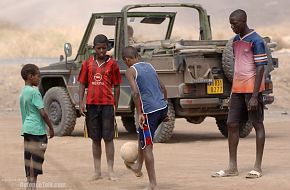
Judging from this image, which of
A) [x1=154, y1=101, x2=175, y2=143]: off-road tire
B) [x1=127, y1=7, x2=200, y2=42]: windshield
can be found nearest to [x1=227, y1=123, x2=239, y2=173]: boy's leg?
[x1=154, y1=101, x2=175, y2=143]: off-road tire

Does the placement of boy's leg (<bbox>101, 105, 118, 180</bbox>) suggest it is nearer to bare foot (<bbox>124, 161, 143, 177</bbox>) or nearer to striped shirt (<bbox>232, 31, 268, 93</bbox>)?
bare foot (<bbox>124, 161, 143, 177</bbox>)

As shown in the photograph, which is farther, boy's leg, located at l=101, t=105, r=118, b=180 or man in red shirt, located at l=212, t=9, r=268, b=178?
boy's leg, located at l=101, t=105, r=118, b=180

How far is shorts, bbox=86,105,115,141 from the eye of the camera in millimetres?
10242

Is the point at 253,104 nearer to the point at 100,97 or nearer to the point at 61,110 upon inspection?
the point at 100,97

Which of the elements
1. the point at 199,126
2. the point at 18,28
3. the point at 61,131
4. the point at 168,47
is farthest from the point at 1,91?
the point at 18,28

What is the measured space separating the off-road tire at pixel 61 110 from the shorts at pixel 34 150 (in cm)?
684

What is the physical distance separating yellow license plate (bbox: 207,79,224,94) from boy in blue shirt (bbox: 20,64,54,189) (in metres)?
5.80

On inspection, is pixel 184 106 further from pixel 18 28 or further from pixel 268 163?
pixel 18 28

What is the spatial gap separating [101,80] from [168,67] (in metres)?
4.51

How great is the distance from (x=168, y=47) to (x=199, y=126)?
14.6 feet

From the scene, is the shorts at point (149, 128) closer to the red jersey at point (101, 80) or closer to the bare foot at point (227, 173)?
the red jersey at point (101, 80)

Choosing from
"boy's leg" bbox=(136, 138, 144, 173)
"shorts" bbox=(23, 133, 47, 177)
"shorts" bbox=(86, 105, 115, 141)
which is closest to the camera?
"shorts" bbox=(23, 133, 47, 177)

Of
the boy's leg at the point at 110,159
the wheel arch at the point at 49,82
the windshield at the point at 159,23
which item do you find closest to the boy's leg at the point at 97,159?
the boy's leg at the point at 110,159

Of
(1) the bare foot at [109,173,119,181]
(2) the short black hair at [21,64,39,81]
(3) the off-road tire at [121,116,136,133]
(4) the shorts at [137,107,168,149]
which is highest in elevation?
(2) the short black hair at [21,64,39,81]
